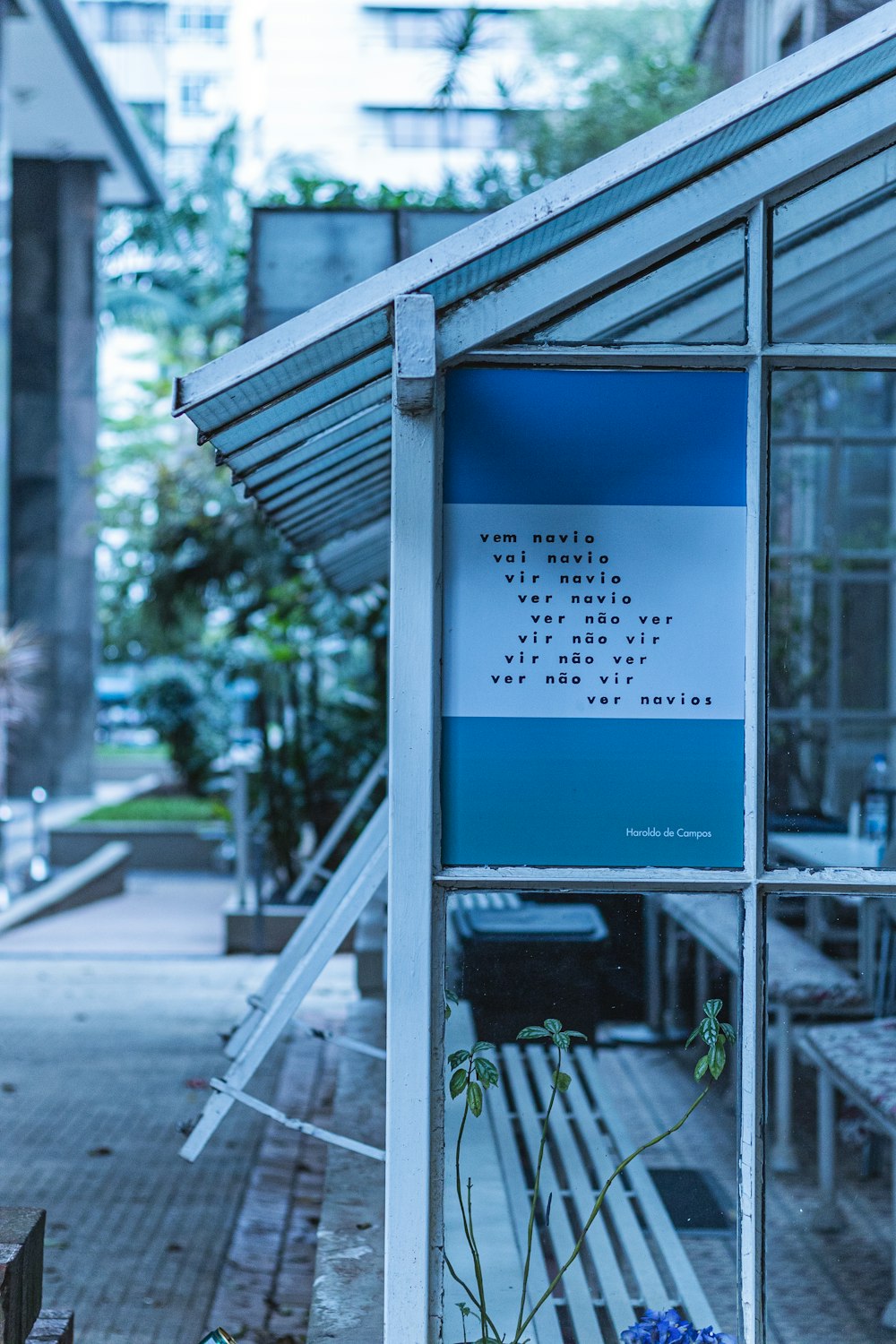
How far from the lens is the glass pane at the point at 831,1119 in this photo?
4.01m

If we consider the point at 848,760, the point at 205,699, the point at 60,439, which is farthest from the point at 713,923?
the point at 60,439

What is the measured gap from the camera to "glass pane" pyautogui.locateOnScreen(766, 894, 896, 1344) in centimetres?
401

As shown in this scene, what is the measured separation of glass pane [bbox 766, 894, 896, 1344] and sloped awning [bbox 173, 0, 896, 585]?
1.87 metres

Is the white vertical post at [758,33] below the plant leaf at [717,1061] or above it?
above

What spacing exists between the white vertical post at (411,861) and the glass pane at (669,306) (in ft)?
1.03

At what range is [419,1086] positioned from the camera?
2.54 meters

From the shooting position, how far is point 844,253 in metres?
3.09

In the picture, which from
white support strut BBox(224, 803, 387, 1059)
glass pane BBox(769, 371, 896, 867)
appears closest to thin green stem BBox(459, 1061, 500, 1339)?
white support strut BBox(224, 803, 387, 1059)

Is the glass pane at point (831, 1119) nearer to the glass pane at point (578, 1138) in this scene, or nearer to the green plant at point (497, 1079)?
the glass pane at point (578, 1138)

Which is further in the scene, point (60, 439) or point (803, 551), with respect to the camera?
point (60, 439)

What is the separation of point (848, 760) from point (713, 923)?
4.75 metres

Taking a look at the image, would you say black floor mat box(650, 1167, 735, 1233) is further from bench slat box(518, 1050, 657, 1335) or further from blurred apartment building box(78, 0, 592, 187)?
blurred apartment building box(78, 0, 592, 187)

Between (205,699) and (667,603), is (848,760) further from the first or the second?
(205,699)

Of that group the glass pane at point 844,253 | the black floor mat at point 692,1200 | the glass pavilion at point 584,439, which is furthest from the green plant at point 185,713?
the glass pavilion at point 584,439
